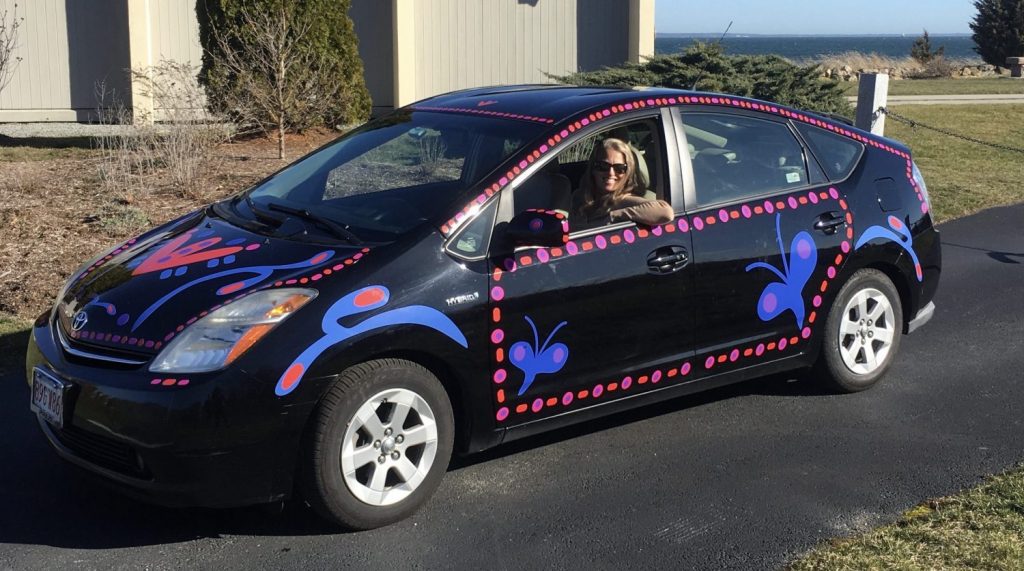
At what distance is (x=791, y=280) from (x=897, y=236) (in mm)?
868

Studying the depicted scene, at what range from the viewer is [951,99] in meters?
Result: 21.8

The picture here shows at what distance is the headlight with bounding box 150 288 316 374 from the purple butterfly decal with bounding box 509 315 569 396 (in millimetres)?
907

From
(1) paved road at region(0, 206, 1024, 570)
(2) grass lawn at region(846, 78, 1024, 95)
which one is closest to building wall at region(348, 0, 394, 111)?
(2) grass lawn at region(846, 78, 1024, 95)

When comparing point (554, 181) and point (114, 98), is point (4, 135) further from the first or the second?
point (554, 181)

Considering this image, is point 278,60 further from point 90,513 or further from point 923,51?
point 923,51

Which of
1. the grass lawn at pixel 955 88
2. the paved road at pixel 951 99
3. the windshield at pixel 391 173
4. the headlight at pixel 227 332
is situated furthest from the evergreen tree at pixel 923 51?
the headlight at pixel 227 332

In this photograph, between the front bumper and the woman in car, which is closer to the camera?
the front bumper

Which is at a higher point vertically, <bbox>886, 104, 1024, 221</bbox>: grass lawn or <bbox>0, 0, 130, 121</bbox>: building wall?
<bbox>0, 0, 130, 121</bbox>: building wall

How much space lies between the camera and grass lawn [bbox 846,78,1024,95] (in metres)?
23.9

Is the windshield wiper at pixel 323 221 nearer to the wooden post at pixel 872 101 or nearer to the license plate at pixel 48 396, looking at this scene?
the license plate at pixel 48 396

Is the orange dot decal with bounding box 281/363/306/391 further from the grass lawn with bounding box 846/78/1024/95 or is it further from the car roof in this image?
A: the grass lawn with bounding box 846/78/1024/95

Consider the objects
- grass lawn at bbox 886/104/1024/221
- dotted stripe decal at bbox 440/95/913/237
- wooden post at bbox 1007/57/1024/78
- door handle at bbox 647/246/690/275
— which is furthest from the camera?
wooden post at bbox 1007/57/1024/78

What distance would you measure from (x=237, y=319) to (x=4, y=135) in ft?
45.9

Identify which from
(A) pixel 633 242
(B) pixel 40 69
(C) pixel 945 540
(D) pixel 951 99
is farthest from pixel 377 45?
(C) pixel 945 540
